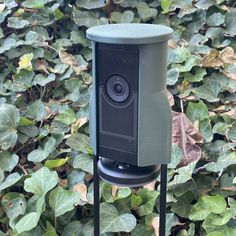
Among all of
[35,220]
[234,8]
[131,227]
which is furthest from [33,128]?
[234,8]

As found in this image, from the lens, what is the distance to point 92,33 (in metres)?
1.04

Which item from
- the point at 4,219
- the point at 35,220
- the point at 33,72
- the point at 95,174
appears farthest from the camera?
the point at 33,72

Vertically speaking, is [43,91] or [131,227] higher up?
[43,91]

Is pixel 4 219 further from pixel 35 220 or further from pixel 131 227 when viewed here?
Answer: pixel 131 227

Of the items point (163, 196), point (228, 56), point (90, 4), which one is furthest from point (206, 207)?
point (90, 4)

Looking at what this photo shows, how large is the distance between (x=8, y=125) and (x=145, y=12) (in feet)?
3.37

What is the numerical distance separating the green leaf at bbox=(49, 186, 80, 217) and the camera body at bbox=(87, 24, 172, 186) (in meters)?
0.45

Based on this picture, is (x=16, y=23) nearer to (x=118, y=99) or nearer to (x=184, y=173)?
(x=184, y=173)

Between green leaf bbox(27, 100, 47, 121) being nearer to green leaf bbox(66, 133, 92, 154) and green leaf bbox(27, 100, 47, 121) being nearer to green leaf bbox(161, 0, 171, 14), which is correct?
green leaf bbox(66, 133, 92, 154)

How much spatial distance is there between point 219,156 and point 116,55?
851mm

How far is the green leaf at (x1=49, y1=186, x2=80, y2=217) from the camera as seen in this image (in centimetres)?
151

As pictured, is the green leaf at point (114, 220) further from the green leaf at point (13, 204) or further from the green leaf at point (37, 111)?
the green leaf at point (37, 111)

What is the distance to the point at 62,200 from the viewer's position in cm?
153

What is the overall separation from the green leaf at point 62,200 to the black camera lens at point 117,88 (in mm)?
569
